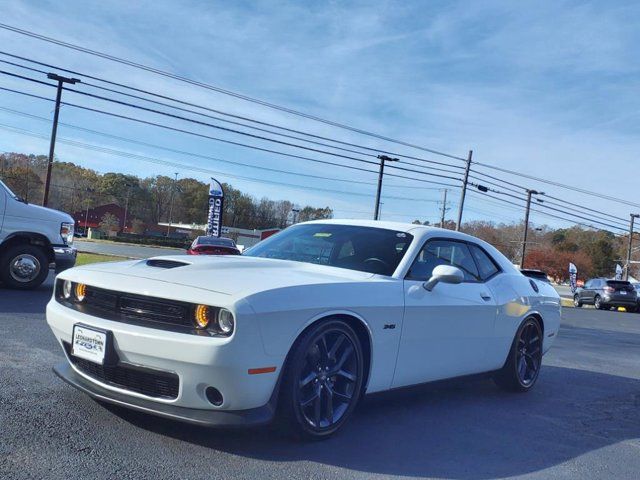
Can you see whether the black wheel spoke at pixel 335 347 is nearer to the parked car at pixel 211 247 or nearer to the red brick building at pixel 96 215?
the parked car at pixel 211 247

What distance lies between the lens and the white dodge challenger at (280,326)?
3.42 m

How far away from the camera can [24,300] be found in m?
9.10

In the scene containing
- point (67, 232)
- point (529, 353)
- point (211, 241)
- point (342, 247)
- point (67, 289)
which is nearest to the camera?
point (67, 289)

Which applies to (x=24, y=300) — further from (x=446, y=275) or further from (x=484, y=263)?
(x=446, y=275)

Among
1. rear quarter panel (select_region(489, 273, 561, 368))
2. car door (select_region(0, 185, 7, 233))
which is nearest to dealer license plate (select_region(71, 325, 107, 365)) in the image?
rear quarter panel (select_region(489, 273, 561, 368))

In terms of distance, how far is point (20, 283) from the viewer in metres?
10.1

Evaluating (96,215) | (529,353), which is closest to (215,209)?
(529,353)

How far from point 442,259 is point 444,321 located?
0.66 meters

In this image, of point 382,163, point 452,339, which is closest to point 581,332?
point 452,339

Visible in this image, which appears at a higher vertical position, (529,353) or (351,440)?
(529,353)

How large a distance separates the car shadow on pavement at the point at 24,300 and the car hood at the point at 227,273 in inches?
183

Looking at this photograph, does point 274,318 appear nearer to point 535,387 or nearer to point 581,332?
point 535,387

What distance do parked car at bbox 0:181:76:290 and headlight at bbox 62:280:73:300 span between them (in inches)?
250

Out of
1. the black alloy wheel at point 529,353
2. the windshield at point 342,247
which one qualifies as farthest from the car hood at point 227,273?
the black alloy wheel at point 529,353
